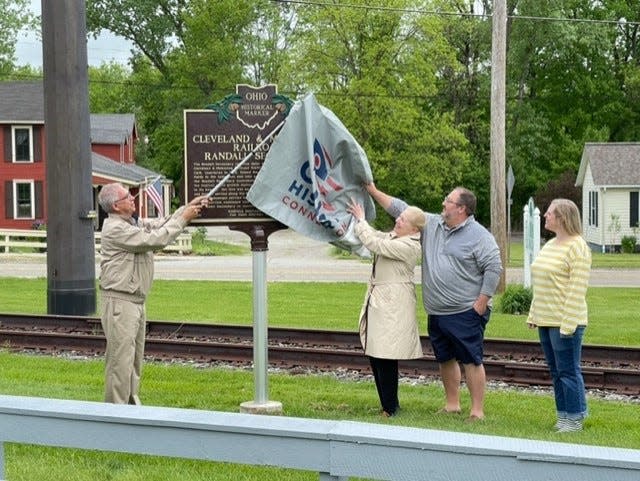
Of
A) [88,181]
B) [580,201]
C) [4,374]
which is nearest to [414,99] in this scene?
[580,201]

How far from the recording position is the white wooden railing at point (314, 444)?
3.34m

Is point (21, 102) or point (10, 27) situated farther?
point (10, 27)

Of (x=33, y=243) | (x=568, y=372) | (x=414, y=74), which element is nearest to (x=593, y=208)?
(x=414, y=74)

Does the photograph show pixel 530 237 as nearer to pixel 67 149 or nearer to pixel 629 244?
pixel 67 149

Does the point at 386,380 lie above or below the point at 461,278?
below

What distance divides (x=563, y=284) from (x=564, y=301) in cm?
13

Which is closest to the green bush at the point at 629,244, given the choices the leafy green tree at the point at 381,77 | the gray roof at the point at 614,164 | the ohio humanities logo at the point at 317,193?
the gray roof at the point at 614,164

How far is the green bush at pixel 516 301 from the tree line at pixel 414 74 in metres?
24.4

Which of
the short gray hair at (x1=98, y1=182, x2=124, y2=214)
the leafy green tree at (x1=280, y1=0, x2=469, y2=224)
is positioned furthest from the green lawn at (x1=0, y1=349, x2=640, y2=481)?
the leafy green tree at (x1=280, y1=0, x2=469, y2=224)

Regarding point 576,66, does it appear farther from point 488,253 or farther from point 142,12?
point 488,253

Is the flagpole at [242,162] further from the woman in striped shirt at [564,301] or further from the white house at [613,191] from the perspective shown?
the white house at [613,191]

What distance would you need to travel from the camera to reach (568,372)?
8.38 metres

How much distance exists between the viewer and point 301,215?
28.4ft

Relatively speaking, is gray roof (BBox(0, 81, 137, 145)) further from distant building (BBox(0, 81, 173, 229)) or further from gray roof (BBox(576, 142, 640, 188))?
gray roof (BBox(576, 142, 640, 188))
